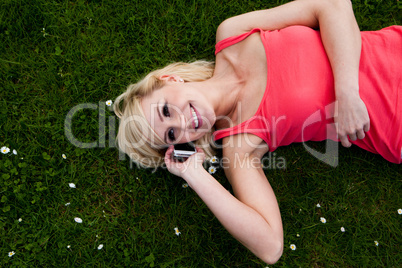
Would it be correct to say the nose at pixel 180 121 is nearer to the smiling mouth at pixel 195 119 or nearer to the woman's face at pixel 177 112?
the woman's face at pixel 177 112

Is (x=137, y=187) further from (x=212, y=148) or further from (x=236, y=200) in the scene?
(x=236, y=200)

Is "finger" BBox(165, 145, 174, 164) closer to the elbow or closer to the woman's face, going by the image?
the woman's face

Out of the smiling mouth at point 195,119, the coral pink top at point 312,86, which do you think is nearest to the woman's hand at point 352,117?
the coral pink top at point 312,86

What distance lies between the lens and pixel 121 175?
3.77 m

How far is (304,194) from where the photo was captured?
3766 millimetres

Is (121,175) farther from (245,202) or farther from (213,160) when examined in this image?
(245,202)

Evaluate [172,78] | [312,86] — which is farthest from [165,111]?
[312,86]

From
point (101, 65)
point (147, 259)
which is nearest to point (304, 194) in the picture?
point (147, 259)

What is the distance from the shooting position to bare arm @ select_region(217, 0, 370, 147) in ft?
9.57

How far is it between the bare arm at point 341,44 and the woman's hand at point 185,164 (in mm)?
1396

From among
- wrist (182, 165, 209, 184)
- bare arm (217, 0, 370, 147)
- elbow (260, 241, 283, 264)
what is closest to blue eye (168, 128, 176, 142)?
wrist (182, 165, 209, 184)

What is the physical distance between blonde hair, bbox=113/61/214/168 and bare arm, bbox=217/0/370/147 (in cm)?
95

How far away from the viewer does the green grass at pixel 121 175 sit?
11.9 ft

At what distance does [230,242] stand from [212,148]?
1.10 meters
